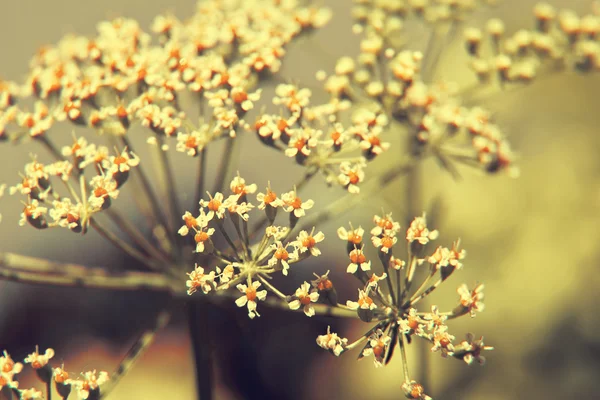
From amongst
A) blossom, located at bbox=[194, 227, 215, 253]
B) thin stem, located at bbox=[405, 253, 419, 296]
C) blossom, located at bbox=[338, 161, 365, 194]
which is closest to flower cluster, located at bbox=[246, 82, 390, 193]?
blossom, located at bbox=[338, 161, 365, 194]

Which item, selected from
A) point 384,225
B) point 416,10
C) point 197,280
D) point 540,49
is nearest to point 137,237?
point 197,280

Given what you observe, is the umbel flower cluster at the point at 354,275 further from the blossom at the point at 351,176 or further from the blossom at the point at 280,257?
the blossom at the point at 351,176

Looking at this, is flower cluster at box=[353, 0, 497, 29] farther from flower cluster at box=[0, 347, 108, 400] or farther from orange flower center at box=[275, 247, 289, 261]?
flower cluster at box=[0, 347, 108, 400]

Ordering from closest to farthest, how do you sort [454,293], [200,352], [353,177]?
1. [353,177]
2. [200,352]
3. [454,293]

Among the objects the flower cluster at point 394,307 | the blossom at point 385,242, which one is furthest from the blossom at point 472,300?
the blossom at point 385,242

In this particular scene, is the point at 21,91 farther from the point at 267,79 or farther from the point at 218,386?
the point at 218,386

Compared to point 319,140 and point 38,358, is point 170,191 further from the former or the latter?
point 38,358
